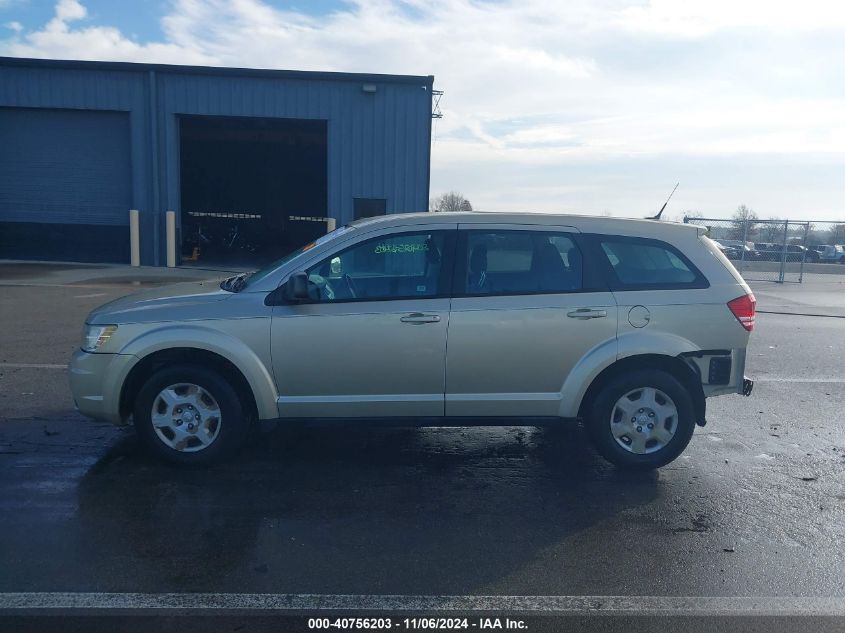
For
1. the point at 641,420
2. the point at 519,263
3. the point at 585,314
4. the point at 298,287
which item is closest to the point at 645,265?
the point at 585,314

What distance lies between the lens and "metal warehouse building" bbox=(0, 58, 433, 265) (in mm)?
22797

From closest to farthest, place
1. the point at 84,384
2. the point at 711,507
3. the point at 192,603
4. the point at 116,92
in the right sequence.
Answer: the point at 192,603
the point at 711,507
the point at 84,384
the point at 116,92

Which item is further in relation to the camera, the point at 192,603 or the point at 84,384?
the point at 84,384

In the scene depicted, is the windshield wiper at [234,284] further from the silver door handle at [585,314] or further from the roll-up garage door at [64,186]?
the roll-up garage door at [64,186]

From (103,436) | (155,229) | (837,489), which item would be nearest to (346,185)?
(155,229)

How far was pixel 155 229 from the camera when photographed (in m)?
23.5

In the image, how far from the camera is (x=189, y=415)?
550 centimetres

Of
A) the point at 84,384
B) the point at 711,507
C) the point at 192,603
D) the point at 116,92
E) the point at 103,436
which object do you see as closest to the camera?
the point at 192,603

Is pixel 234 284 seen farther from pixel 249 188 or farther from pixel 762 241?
pixel 249 188

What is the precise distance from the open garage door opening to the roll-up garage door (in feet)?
9.31

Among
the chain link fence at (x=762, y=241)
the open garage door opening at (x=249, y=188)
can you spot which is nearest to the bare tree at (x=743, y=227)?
the chain link fence at (x=762, y=241)

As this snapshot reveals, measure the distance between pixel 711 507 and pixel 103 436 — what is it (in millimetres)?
4711

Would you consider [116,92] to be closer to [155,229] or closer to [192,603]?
[155,229]

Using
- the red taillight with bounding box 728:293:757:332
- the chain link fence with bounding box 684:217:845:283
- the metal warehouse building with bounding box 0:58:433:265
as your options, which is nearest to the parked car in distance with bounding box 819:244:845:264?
the chain link fence with bounding box 684:217:845:283
